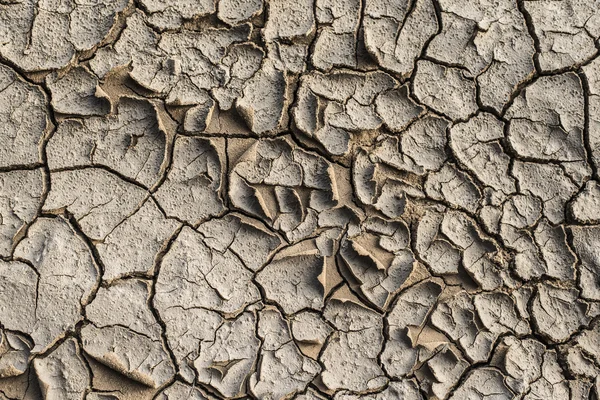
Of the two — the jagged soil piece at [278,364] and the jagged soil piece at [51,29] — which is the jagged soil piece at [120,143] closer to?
the jagged soil piece at [51,29]

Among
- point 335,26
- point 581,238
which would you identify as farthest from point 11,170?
point 581,238

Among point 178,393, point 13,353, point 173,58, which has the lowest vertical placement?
point 13,353

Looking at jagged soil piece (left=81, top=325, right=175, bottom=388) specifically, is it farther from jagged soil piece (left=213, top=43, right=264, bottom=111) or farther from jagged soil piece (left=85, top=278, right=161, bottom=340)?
jagged soil piece (left=213, top=43, right=264, bottom=111)

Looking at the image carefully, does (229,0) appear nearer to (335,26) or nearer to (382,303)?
(335,26)

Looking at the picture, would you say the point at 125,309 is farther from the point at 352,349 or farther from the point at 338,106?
the point at 338,106

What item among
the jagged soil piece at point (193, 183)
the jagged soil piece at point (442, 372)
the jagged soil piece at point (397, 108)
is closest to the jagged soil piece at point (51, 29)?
the jagged soil piece at point (193, 183)

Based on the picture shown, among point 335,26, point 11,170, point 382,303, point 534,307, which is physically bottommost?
point 11,170

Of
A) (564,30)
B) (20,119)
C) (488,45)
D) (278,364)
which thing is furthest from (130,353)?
(564,30)
